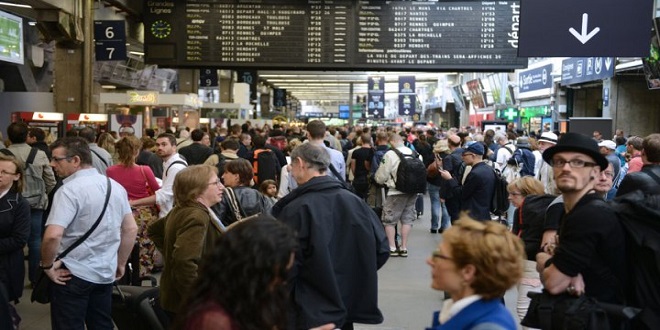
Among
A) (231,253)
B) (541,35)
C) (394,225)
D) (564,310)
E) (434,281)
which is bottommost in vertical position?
(394,225)

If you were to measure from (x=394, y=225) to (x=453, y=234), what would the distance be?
7449 mm

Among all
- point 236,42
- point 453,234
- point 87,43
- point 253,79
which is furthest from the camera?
point 253,79

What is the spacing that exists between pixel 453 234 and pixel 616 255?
1.00m

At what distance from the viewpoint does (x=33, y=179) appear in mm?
7691

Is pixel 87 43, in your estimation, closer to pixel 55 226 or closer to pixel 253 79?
pixel 55 226

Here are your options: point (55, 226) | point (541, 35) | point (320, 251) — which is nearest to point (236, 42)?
point (541, 35)

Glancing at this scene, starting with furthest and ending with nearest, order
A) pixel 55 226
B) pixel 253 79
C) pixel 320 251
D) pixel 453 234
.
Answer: pixel 253 79, pixel 55 226, pixel 320 251, pixel 453 234

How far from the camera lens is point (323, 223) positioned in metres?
3.70

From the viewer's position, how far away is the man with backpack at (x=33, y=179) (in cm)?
765

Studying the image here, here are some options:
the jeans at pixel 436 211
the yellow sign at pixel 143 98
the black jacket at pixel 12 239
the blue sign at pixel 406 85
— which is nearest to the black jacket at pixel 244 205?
the black jacket at pixel 12 239

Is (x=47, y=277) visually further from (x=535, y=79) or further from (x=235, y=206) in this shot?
(x=535, y=79)

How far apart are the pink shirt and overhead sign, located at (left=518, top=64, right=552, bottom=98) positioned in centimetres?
2263

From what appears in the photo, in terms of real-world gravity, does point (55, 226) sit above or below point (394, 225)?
above

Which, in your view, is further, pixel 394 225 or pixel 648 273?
pixel 394 225
